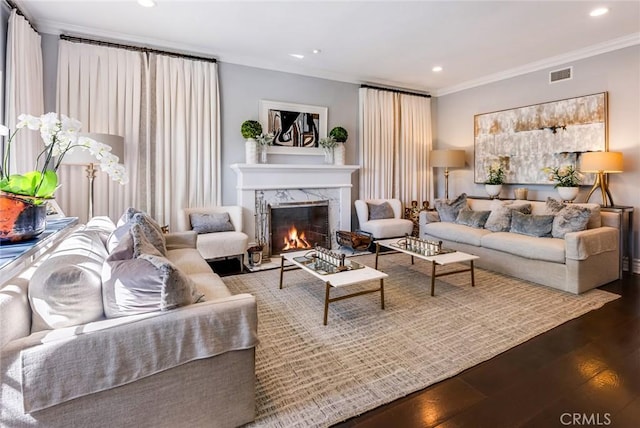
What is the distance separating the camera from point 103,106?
3.95 metres

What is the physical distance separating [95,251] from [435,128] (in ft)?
20.3

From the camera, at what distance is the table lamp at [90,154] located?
10.7 ft

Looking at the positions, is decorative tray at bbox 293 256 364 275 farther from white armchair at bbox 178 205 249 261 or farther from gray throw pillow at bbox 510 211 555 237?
gray throw pillow at bbox 510 211 555 237

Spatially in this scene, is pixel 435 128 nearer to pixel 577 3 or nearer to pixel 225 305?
pixel 577 3

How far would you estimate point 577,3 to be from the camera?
3.18 metres

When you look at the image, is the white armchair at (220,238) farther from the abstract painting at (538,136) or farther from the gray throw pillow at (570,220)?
the abstract painting at (538,136)

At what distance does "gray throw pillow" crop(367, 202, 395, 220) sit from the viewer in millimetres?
5520

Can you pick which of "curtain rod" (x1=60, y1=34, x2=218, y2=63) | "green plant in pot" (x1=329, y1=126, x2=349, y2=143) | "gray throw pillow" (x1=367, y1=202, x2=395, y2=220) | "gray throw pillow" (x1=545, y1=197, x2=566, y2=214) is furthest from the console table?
"gray throw pillow" (x1=545, y1=197, x2=566, y2=214)

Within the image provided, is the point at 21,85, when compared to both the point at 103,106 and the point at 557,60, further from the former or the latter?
the point at 557,60

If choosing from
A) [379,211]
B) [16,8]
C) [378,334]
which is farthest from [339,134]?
[16,8]

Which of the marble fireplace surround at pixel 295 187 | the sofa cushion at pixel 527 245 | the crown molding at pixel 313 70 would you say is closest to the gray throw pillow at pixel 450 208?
the sofa cushion at pixel 527 245

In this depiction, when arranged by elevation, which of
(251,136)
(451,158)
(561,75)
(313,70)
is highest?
(313,70)

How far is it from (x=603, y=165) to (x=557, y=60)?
1.75m

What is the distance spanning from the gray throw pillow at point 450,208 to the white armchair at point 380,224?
62 cm
